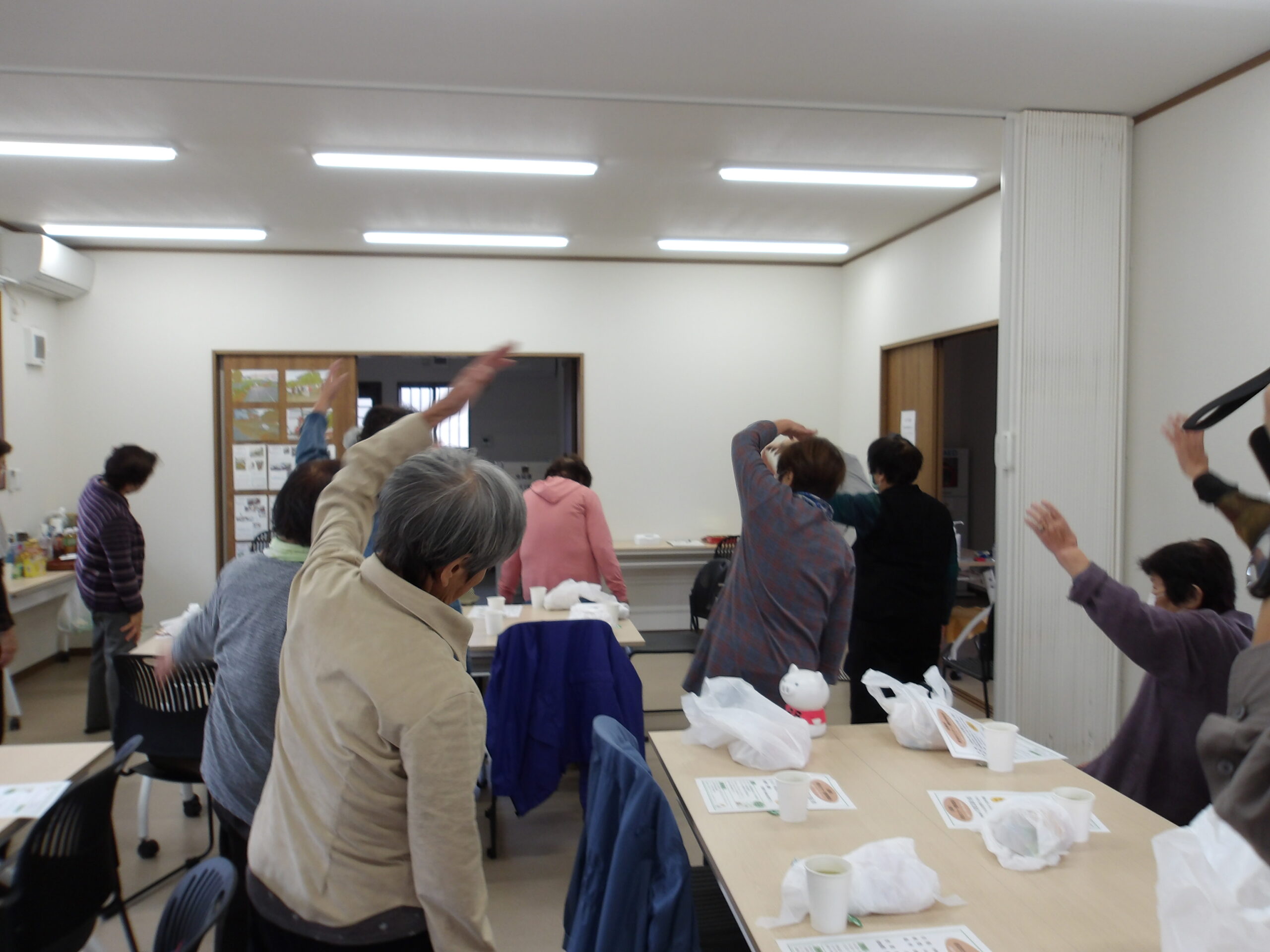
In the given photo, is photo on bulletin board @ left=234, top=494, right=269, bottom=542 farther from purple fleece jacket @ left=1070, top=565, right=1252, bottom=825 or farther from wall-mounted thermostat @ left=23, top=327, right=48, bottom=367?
purple fleece jacket @ left=1070, top=565, right=1252, bottom=825

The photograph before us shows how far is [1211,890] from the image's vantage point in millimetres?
990

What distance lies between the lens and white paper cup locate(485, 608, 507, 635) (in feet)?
11.9

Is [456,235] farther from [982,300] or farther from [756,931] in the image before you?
[756,931]

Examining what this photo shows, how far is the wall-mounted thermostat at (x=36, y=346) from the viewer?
19.3ft

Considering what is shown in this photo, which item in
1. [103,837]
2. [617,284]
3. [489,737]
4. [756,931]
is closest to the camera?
[756,931]

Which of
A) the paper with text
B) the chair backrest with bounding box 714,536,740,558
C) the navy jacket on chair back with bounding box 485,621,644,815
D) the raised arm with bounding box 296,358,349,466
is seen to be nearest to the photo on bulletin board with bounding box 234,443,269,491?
the raised arm with bounding box 296,358,349,466

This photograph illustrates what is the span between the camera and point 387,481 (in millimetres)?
1370

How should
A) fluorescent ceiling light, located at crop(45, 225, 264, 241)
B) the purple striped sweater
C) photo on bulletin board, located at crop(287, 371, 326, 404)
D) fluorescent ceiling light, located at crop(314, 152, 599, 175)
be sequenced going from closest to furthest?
the purple striped sweater, fluorescent ceiling light, located at crop(314, 152, 599, 175), fluorescent ceiling light, located at crop(45, 225, 264, 241), photo on bulletin board, located at crop(287, 371, 326, 404)

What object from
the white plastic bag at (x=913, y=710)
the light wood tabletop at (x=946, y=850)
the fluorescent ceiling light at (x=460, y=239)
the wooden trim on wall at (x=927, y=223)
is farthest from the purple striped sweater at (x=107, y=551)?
the wooden trim on wall at (x=927, y=223)

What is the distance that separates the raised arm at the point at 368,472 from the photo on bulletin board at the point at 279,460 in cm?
531

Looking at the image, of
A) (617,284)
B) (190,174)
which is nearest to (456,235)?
(617,284)

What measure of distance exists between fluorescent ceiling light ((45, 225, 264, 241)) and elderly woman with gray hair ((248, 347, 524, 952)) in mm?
5470

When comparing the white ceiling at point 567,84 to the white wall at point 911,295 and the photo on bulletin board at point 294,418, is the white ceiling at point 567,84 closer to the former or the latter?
the white wall at point 911,295

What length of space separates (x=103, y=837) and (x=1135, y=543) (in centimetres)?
395
